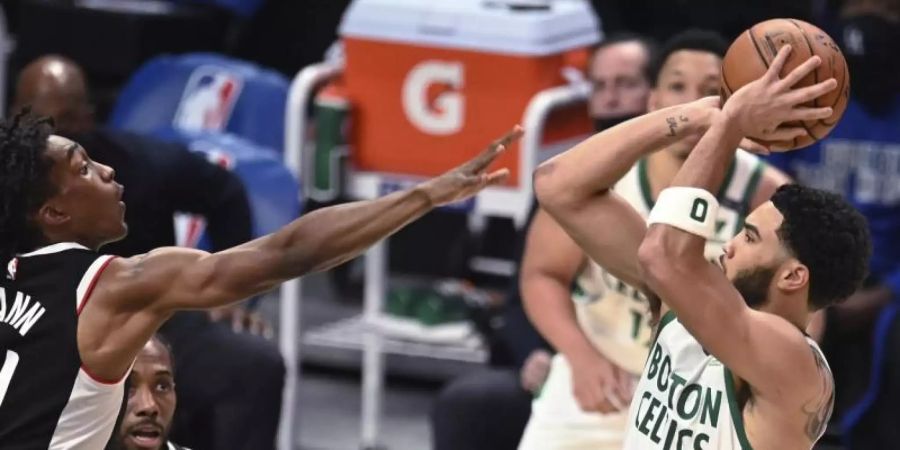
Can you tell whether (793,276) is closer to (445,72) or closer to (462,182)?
(462,182)

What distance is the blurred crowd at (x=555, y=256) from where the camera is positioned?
5.01 m

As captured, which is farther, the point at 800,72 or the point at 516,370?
the point at 516,370

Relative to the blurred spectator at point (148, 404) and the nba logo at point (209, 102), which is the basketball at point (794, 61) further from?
the nba logo at point (209, 102)

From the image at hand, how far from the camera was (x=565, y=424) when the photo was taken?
5.04m

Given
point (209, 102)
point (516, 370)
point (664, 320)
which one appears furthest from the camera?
point (209, 102)

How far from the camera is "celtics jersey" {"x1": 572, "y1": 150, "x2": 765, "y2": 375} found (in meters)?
4.98

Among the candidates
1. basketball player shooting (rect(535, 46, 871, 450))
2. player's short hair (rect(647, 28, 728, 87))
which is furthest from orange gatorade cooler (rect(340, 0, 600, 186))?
basketball player shooting (rect(535, 46, 871, 450))

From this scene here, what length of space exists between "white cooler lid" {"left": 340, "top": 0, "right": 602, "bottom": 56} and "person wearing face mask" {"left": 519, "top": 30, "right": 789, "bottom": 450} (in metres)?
1.04

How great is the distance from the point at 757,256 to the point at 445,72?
257cm

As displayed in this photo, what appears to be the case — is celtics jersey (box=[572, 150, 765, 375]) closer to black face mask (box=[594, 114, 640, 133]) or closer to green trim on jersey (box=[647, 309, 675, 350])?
black face mask (box=[594, 114, 640, 133])

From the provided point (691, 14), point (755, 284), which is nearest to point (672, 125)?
point (755, 284)

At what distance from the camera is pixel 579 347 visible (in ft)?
16.4

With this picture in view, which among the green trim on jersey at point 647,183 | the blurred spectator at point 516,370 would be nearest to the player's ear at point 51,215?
the green trim on jersey at point 647,183

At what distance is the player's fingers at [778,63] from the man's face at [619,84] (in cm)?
196
